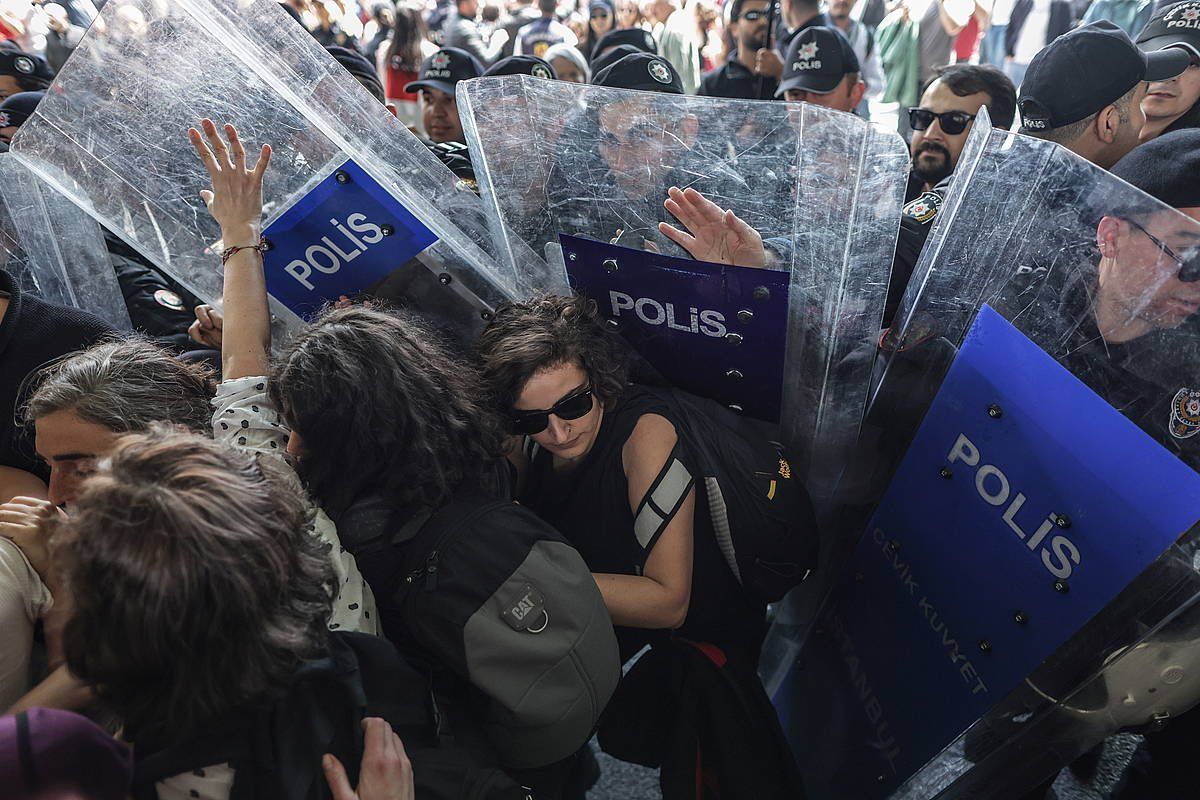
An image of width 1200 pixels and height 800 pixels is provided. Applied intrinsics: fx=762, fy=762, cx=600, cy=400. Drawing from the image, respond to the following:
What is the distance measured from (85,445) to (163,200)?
0.59 metres

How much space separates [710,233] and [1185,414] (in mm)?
845

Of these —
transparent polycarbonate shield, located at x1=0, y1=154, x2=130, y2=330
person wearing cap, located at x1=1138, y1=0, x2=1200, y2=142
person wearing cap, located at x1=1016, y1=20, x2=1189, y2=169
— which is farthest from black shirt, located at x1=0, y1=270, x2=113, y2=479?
person wearing cap, located at x1=1138, y1=0, x2=1200, y2=142

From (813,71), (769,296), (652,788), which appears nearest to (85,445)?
(769,296)

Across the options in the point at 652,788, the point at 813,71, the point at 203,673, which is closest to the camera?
the point at 203,673

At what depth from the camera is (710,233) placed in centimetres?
154

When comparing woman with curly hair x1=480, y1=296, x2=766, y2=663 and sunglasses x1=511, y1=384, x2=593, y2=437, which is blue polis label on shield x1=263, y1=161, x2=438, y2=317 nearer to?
woman with curly hair x1=480, y1=296, x2=766, y2=663

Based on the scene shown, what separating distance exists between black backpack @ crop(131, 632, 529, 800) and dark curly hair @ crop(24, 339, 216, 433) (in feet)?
2.19

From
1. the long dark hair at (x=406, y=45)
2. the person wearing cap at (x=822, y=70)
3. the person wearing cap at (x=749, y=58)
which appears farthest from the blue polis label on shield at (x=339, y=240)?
the long dark hair at (x=406, y=45)

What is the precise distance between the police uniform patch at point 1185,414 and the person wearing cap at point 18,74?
458 centimetres

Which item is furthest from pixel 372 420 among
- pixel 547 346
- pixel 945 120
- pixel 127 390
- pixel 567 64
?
pixel 567 64

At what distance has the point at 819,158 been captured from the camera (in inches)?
53.4

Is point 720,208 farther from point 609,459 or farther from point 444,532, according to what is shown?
point 444,532

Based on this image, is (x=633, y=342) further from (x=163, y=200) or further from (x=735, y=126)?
(x=163, y=200)

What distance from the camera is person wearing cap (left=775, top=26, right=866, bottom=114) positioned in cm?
364
